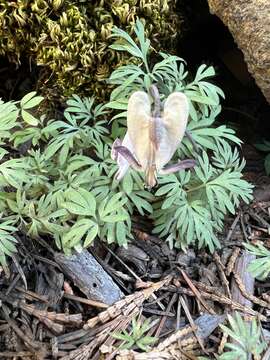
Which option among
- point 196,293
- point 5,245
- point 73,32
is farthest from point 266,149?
point 5,245

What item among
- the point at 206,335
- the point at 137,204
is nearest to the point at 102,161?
the point at 137,204

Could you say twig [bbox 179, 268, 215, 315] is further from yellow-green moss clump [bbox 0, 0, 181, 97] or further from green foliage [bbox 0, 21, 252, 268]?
A: yellow-green moss clump [bbox 0, 0, 181, 97]

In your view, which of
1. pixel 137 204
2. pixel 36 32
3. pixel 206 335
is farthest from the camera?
pixel 36 32

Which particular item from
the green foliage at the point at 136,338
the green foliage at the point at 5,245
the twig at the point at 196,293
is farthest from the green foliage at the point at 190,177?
the green foliage at the point at 5,245

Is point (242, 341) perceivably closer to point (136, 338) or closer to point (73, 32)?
point (136, 338)

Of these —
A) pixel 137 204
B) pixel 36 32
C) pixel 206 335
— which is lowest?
pixel 206 335

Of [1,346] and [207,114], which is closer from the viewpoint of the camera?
[1,346]

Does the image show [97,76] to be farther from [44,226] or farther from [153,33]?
[44,226]
